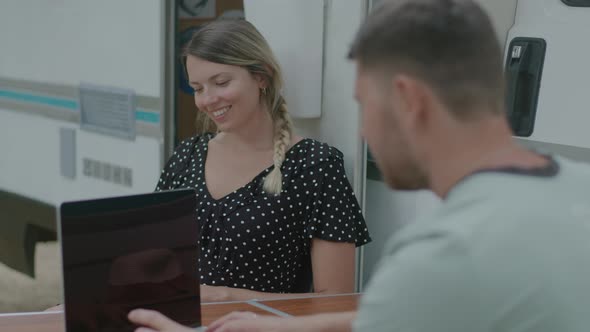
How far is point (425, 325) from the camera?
1.23m

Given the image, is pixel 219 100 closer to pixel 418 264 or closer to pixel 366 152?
pixel 366 152

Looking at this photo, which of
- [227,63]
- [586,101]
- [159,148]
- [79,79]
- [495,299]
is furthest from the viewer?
[79,79]

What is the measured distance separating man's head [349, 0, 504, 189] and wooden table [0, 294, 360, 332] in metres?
0.98

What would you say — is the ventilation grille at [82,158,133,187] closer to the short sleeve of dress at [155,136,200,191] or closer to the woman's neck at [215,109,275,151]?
the short sleeve of dress at [155,136,200,191]

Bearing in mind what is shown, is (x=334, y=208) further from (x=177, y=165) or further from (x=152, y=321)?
(x=152, y=321)

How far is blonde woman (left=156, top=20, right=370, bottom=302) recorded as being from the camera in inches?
109

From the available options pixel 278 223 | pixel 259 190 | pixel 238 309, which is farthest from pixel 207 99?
pixel 238 309

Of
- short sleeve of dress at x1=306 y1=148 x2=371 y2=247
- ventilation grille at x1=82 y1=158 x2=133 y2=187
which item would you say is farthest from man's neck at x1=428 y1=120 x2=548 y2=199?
ventilation grille at x1=82 y1=158 x2=133 y2=187

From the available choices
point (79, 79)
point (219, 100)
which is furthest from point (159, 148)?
point (219, 100)

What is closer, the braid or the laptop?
the laptop

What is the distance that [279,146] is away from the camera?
2854mm

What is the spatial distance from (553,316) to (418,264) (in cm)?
19

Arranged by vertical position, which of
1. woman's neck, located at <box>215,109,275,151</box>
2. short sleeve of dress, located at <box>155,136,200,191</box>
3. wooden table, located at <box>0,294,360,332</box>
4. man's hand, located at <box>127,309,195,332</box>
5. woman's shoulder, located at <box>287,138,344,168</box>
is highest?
woman's neck, located at <box>215,109,275,151</box>

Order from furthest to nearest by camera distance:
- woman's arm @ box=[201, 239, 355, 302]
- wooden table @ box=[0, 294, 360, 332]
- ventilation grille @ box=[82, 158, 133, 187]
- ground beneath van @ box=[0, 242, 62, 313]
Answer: ground beneath van @ box=[0, 242, 62, 313] < ventilation grille @ box=[82, 158, 133, 187] < woman's arm @ box=[201, 239, 355, 302] < wooden table @ box=[0, 294, 360, 332]
